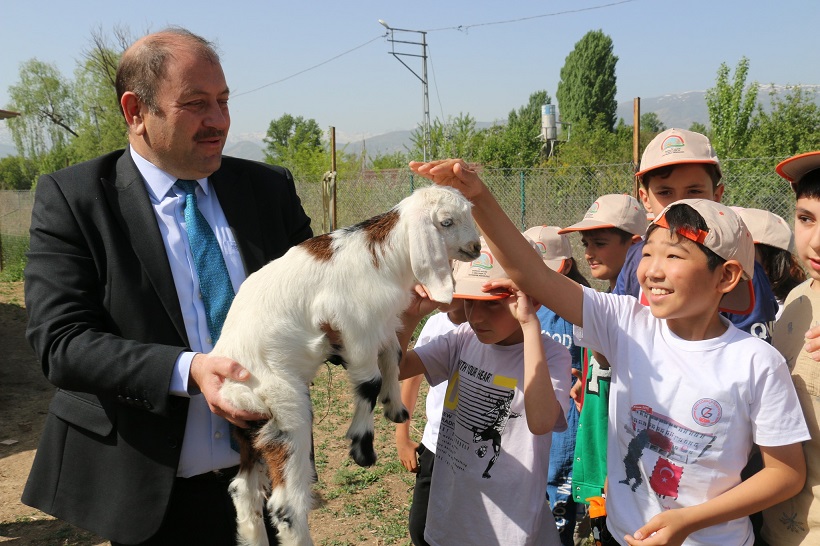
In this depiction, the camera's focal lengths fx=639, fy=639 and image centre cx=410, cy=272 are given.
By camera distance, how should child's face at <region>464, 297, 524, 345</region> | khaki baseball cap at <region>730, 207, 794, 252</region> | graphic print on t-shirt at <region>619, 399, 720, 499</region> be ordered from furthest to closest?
khaki baseball cap at <region>730, 207, 794, 252</region> < child's face at <region>464, 297, 524, 345</region> < graphic print on t-shirt at <region>619, 399, 720, 499</region>

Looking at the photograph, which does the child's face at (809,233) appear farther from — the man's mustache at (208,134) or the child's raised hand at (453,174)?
the man's mustache at (208,134)

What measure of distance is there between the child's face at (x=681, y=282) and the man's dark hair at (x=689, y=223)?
0.7 inches

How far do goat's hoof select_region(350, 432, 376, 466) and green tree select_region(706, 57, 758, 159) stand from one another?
21.9 metres

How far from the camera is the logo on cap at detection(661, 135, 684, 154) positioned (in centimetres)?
336

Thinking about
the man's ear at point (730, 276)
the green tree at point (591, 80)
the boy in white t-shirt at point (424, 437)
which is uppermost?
the green tree at point (591, 80)

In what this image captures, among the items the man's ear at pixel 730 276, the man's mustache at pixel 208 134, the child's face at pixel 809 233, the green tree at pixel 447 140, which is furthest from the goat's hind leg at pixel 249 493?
the green tree at pixel 447 140

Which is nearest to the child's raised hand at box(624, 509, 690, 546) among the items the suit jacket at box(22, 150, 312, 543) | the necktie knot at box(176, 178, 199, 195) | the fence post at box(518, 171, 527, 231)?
the suit jacket at box(22, 150, 312, 543)

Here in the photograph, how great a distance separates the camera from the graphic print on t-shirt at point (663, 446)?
7.45 feet

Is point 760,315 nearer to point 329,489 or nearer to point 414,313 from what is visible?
point 414,313

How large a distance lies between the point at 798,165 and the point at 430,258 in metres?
1.55

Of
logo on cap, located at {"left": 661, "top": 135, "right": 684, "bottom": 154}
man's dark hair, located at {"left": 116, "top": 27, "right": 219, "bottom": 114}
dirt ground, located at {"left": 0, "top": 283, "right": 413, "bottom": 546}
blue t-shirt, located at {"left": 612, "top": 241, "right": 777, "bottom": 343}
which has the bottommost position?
dirt ground, located at {"left": 0, "top": 283, "right": 413, "bottom": 546}

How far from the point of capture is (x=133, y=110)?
2.41m

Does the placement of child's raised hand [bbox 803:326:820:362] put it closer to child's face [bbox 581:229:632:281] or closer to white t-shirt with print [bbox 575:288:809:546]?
white t-shirt with print [bbox 575:288:809:546]

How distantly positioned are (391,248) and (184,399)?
913mm
